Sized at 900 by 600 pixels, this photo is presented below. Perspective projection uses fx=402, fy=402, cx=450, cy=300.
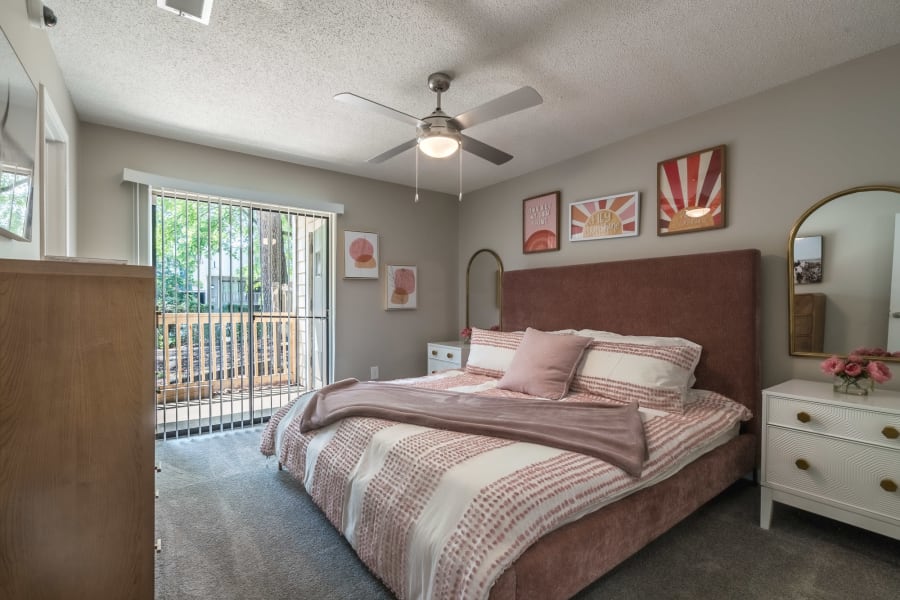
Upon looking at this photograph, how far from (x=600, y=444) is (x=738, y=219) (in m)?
1.95

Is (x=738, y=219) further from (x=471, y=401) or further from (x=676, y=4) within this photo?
(x=471, y=401)

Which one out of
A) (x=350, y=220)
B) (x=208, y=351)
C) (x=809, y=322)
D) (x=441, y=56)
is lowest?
(x=208, y=351)

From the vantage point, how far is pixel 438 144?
224cm

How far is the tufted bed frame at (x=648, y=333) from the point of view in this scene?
1324mm

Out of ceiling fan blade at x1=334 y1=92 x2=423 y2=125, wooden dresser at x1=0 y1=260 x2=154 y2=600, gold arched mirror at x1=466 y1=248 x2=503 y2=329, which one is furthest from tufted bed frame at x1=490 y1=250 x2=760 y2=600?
ceiling fan blade at x1=334 y1=92 x2=423 y2=125

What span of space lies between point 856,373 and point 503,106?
2.11 metres

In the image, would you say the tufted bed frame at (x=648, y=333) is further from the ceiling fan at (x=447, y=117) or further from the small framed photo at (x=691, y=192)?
the ceiling fan at (x=447, y=117)

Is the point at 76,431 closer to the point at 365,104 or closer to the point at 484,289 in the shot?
the point at 365,104


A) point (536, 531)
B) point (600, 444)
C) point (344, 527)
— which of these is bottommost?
point (344, 527)

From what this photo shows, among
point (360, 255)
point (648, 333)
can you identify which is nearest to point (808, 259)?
point (648, 333)

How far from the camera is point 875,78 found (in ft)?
6.94

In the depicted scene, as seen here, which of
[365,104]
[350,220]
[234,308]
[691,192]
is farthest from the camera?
[350,220]

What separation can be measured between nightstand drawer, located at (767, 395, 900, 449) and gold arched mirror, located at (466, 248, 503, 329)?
2.60 metres

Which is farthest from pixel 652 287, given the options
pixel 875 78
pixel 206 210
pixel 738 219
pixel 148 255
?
pixel 148 255
